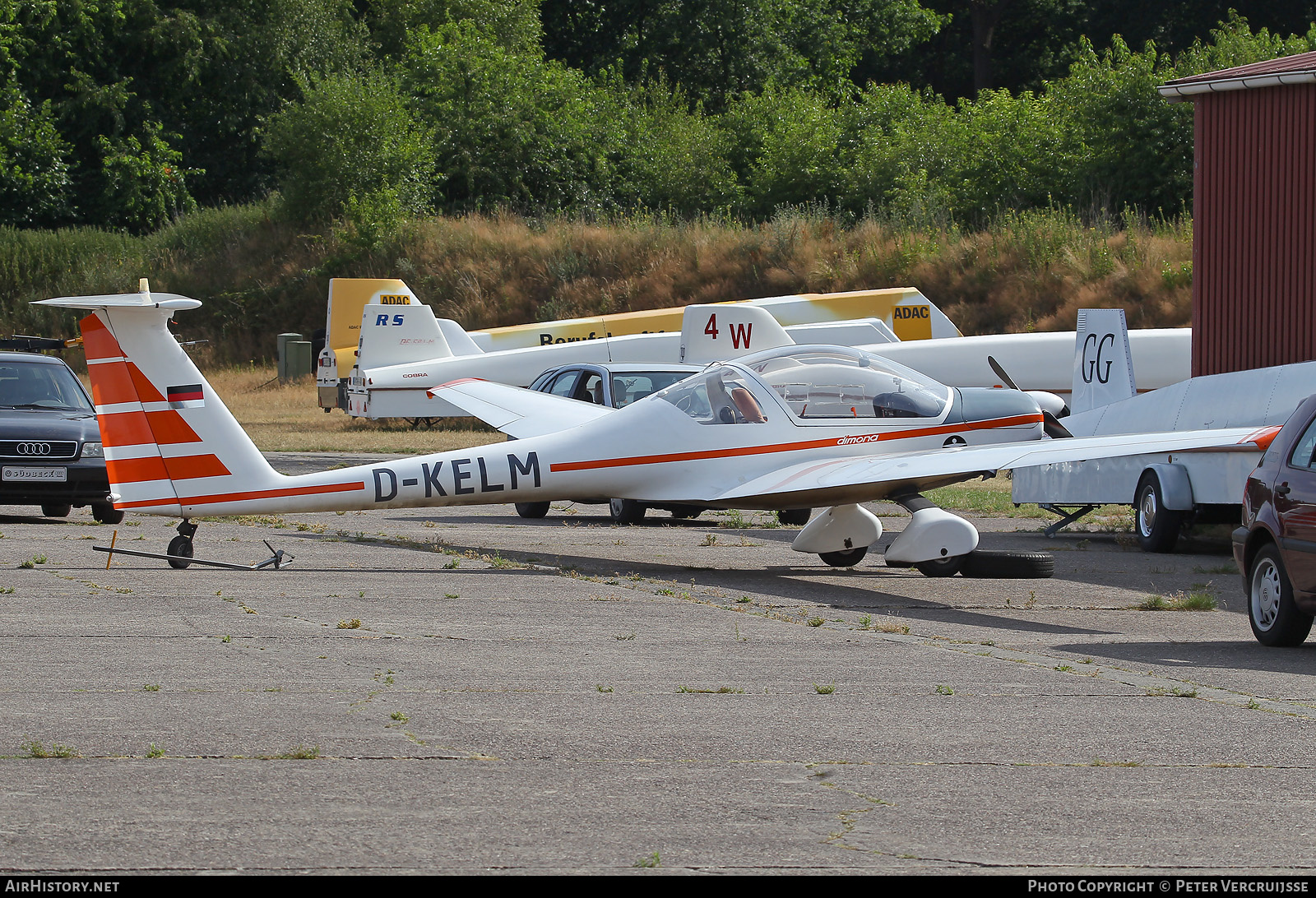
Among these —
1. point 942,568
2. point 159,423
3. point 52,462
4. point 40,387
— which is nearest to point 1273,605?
point 942,568

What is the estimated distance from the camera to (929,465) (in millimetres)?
11859

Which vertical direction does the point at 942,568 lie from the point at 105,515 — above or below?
below

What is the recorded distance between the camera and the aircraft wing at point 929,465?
37.3 ft

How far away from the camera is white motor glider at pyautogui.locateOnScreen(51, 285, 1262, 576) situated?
11.2 metres

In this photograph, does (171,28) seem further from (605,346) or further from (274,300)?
(605,346)

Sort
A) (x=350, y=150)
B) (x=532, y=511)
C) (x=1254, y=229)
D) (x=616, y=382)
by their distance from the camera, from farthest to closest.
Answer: (x=350, y=150)
(x=616, y=382)
(x=1254, y=229)
(x=532, y=511)

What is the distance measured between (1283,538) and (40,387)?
13.4m

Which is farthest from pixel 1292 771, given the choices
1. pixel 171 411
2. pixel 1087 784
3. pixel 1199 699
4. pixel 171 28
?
pixel 171 28

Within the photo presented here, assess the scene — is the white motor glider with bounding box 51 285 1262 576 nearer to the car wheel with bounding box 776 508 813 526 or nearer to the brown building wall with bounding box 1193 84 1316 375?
the car wheel with bounding box 776 508 813 526

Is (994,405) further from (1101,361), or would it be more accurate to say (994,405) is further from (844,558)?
(1101,361)

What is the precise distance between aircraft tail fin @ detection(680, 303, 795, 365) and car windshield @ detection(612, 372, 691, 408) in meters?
3.86

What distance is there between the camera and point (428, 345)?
30.1m

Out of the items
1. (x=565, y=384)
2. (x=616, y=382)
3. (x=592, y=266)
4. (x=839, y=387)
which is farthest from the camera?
(x=592, y=266)

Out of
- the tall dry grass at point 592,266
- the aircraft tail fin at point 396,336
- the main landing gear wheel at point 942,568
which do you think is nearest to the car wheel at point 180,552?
Result: the main landing gear wheel at point 942,568
